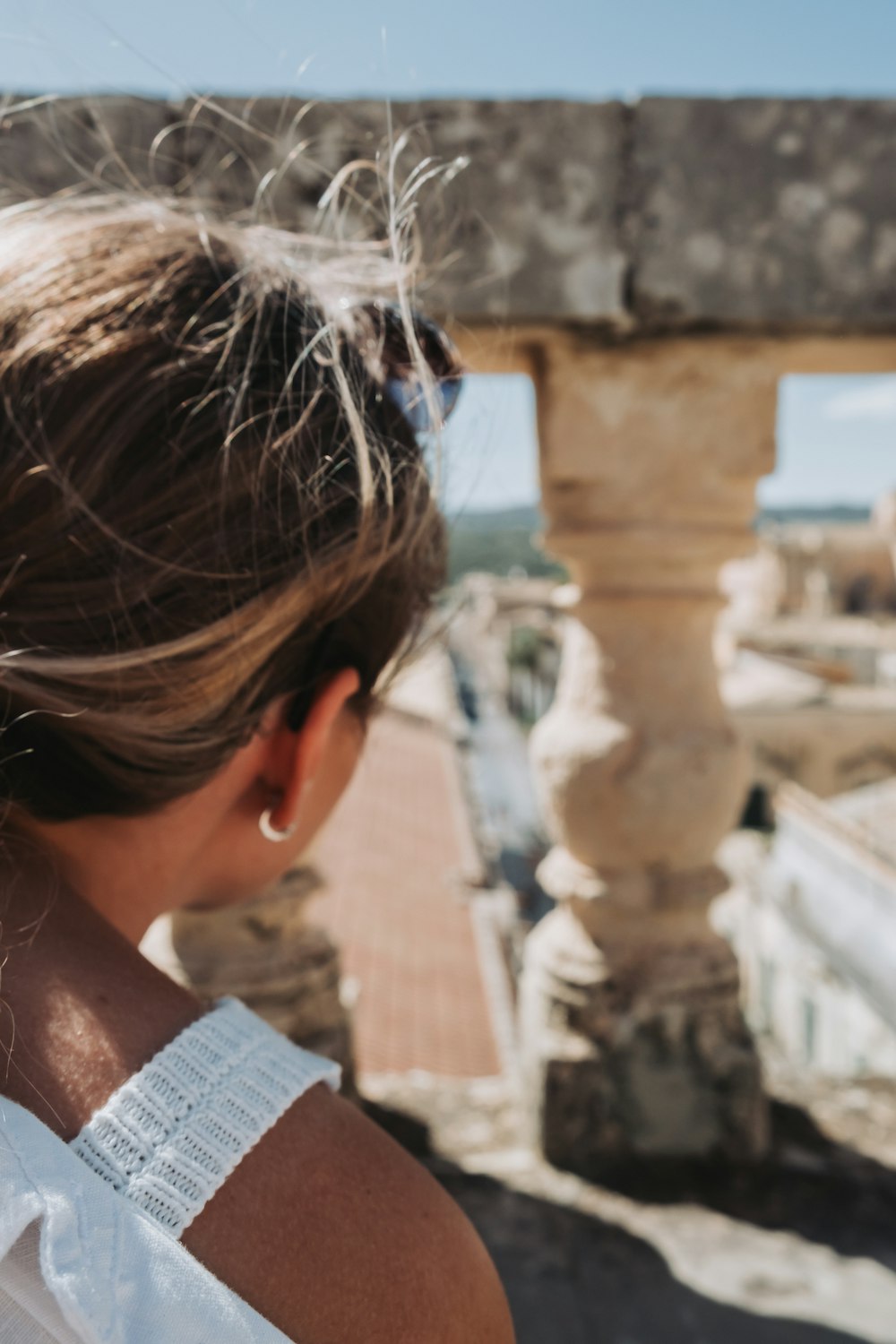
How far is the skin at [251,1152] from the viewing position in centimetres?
71

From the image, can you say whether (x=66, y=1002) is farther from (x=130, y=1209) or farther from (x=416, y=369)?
(x=416, y=369)

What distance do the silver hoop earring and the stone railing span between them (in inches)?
42.4

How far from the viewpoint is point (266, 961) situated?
97.5 inches

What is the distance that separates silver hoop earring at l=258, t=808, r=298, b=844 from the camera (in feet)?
3.59

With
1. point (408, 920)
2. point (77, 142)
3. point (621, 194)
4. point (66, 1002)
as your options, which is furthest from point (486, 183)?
point (408, 920)

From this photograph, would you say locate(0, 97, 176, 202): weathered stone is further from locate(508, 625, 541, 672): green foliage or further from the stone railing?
locate(508, 625, 541, 672): green foliage

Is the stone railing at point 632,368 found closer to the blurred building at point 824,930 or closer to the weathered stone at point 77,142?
the weathered stone at point 77,142

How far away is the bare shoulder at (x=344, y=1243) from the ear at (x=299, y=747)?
317 millimetres

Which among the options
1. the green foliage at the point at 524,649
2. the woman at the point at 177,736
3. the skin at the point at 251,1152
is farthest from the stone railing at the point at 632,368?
the green foliage at the point at 524,649

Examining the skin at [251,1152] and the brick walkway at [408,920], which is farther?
the brick walkway at [408,920]

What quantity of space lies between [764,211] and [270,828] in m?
1.55

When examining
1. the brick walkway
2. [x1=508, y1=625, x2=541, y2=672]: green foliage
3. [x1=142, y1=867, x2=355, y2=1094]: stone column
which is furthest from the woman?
[x1=508, y1=625, x2=541, y2=672]: green foliage

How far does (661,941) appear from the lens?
92.2 inches

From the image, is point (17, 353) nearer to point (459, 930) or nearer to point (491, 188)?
point (491, 188)
